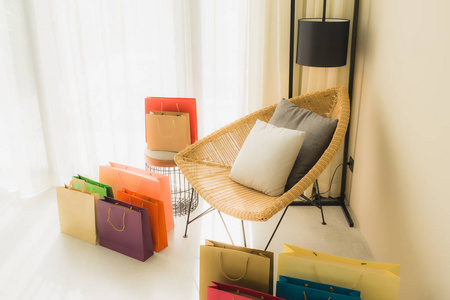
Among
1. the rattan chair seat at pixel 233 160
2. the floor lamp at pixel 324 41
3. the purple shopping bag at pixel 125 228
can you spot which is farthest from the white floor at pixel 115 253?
the floor lamp at pixel 324 41

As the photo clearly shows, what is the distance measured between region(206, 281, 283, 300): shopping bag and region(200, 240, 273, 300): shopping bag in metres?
0.13

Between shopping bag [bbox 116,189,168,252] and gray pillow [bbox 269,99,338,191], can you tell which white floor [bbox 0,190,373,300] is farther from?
gray pillow [bbox 269,99,338,191]

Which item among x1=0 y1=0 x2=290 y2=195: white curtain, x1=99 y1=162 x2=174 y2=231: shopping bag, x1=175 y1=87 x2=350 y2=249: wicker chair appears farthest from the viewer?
x1=0 y1=0 x2=290 y2=195: white curtain

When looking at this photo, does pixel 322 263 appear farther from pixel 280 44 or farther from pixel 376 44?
pixel 280 44

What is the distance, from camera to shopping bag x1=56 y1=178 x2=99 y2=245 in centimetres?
238

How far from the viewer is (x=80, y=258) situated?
233cm

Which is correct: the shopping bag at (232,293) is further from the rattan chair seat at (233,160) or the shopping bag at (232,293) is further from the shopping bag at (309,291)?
the rattan chair seat at (233,160)

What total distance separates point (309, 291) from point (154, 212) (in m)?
1.00

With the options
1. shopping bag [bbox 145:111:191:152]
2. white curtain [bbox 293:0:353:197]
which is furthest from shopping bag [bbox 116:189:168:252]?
white curtain [bbox 293:0:353:197]

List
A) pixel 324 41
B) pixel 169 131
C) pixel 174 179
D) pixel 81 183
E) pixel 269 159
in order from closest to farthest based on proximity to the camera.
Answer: pixel 269 159
pixel 324 41
pixel 81 183
pixel 169 131
pixel 174 179

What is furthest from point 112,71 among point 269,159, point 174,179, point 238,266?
point 238,266

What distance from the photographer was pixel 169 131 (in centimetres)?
259

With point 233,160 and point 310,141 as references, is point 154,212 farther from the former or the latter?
point 310,141

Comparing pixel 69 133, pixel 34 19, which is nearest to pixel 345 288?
pixel 69 133
